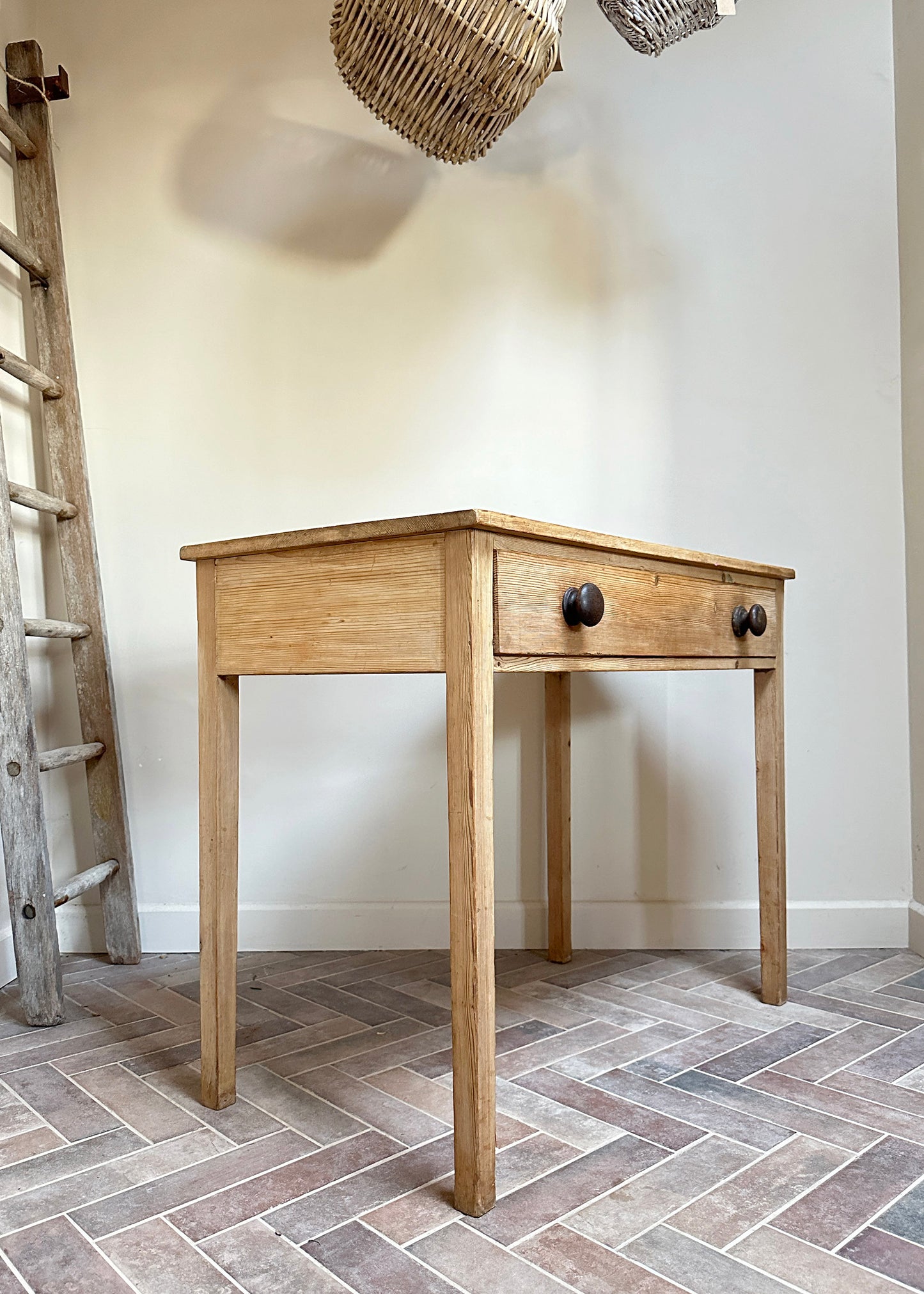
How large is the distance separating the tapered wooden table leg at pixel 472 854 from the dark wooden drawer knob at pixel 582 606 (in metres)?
0.17

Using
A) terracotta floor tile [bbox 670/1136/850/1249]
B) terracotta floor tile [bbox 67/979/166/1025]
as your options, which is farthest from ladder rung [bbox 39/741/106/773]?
terracotta floor tile [bbox 670/1136/850/1249]

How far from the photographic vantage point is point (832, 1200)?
50.8 inches

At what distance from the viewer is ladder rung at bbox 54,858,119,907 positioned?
2132 mm

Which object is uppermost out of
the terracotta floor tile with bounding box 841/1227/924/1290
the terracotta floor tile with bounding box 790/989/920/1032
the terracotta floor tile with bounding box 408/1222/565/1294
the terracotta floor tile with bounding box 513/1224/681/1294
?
the terracotta floor tile with bounding box 408/1222/565/1294

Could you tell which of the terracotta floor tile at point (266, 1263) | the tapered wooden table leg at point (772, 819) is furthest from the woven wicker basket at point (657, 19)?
the terracotta floor tile at point (266, 1263)

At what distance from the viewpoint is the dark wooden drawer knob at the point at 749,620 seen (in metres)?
1.88

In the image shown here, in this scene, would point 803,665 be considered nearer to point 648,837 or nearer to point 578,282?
point 648,837

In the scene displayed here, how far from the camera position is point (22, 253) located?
2.33 meters

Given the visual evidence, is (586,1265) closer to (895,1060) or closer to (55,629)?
(895,1060)

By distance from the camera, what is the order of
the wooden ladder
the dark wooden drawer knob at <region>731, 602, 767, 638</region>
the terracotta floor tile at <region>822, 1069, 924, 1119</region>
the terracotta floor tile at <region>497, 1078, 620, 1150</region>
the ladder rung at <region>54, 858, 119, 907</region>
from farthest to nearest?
the wooden ladder → the ladder rung at <region>54, 858, 119, 907</region> → the dark wooden drawer knob at <region>731, 602, 767, 638</region> → the terracotta floor tile at <region>822, 1069, 924, 1119</region> → the terracotta floor tile at <region>497, 1078, 620, 1150</region>

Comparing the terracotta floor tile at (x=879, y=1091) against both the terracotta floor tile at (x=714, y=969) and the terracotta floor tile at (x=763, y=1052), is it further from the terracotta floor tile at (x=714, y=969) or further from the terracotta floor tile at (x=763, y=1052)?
the terracotta floor tile at (x=714, y=969)

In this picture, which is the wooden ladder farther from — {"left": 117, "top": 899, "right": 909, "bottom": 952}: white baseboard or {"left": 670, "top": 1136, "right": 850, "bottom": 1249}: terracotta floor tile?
{"left": 670, "top": 1136, "right": 850, "bottom": 1249}: terracotta floor tile

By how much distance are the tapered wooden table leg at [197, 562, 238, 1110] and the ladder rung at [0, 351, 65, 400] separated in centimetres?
101

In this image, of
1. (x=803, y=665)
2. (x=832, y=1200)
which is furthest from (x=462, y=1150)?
(x=803, y=665)
